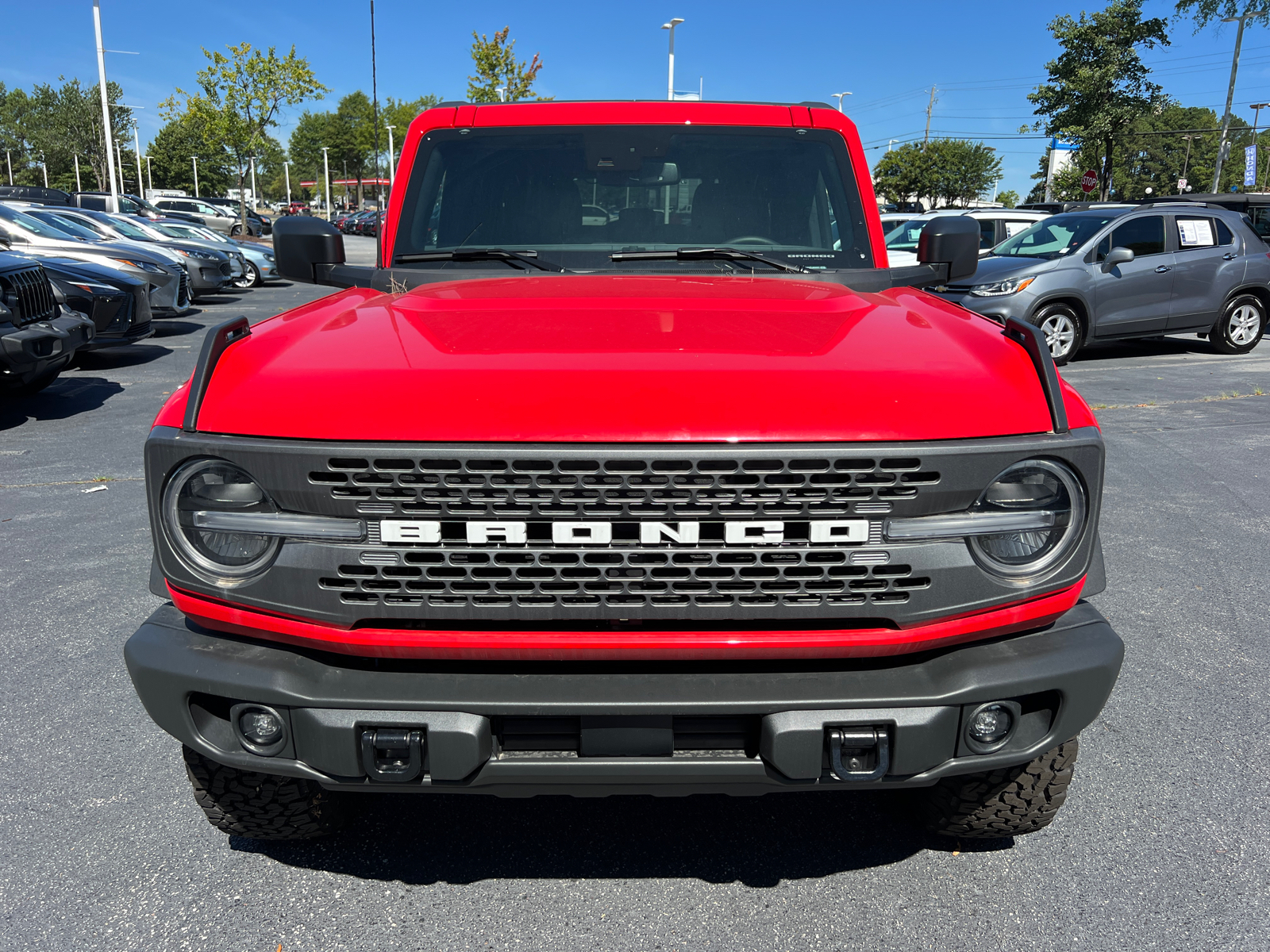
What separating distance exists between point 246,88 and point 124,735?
35.5 metres

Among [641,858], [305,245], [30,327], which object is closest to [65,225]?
[30,327]

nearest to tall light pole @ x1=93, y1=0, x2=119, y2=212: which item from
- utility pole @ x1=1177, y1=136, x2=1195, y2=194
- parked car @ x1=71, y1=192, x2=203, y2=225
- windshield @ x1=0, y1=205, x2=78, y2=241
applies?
parked car @ x1=71, y1=192, x2=203, y2=225

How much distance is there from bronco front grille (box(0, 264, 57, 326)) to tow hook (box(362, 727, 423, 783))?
24.9ft

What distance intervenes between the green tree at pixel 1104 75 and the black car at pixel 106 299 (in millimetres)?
25603

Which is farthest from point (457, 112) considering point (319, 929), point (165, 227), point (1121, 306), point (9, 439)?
point (165, 227)

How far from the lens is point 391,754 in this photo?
1.95m

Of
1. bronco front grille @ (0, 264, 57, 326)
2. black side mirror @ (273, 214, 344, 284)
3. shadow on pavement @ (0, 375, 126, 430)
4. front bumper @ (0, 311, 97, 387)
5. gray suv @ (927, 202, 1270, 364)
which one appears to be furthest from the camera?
gray suv @ (927, 202, 1270, 364)

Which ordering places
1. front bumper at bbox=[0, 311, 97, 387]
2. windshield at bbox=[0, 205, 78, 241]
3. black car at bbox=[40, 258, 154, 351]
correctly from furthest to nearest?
1. windshield at bbox=[0, 205, 78, 241]
2. black car at bbox=[40, 258, 154, 351]
3. front bumper at bbox=[0, 311, 97, 387]

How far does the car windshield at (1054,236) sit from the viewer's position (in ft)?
37.3

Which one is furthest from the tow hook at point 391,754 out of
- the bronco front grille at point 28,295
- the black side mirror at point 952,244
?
the bronco front grille at point 28,295

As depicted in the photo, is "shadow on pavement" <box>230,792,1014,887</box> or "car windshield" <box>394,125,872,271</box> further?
"car windshield" <box>394,125,872,271</box>

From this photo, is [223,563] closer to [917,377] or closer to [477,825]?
[477,825]

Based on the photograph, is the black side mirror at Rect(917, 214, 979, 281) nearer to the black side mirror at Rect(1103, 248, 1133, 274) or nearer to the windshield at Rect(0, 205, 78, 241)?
the black side mirror at Rect(1103, 248, 1133, 274)

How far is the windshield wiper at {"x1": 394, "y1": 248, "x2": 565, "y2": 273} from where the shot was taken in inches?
122
